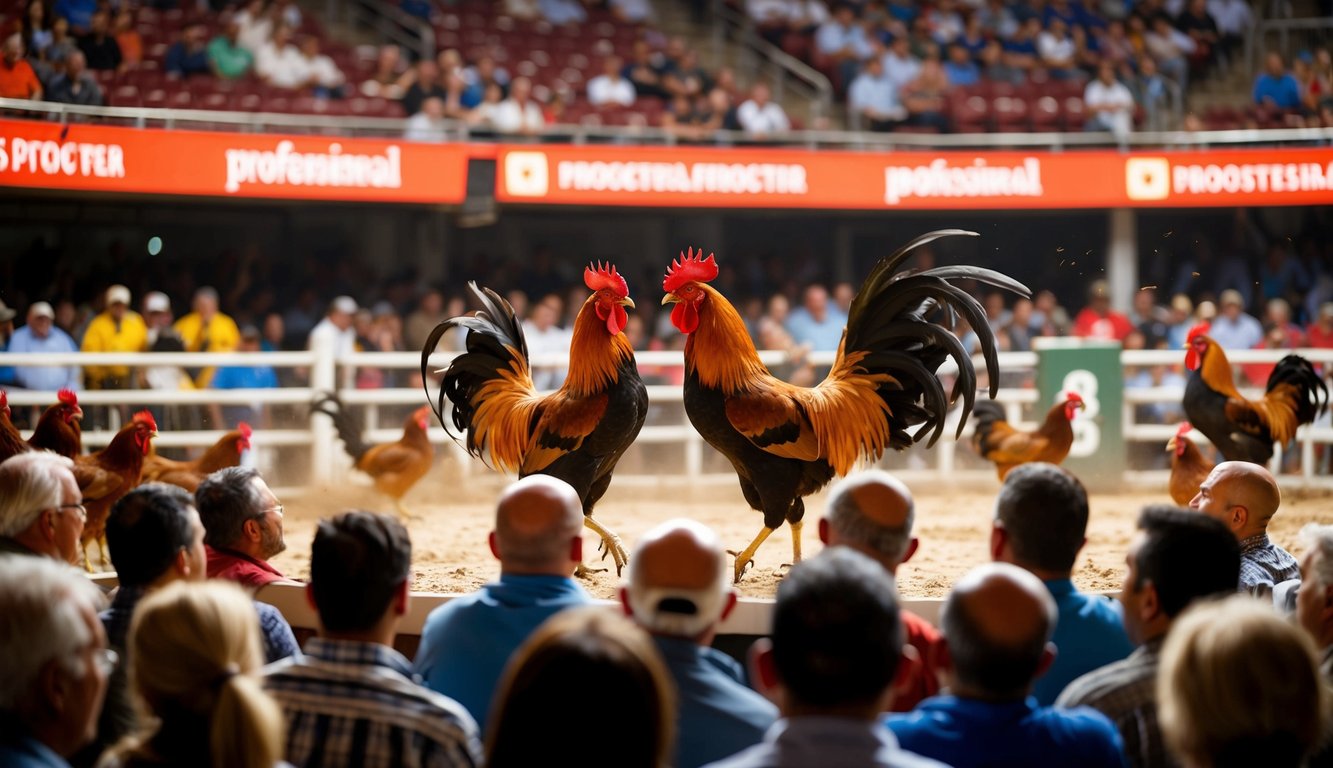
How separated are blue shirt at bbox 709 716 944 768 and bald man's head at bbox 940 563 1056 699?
0.97 ft

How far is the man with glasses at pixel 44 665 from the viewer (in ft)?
7.11

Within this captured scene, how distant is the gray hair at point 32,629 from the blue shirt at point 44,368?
7928 millimetres

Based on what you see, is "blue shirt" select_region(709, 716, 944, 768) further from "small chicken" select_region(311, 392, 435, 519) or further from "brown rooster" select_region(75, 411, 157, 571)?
"small chicken" select_region(311, 392, 435, 519)

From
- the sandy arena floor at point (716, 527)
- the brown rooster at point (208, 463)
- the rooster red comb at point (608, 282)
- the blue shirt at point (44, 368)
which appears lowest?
the sandy arena floor at point (716, 527)

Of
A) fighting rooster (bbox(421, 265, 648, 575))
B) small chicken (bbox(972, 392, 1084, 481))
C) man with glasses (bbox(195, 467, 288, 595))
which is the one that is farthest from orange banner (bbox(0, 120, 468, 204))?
man with glasses (bbox(195, 467, 288, 595))

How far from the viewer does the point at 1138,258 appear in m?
14.4

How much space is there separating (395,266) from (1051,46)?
27.7ft

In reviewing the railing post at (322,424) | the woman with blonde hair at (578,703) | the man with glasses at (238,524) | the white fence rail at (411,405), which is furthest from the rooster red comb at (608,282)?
the railing post at (322,424)

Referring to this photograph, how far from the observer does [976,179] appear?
511 inches

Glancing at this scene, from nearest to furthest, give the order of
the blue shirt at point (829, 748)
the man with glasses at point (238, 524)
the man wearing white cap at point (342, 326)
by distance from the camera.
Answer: the blue shirt at point (829, 748) < the man with glasses at point (238, 524) < the man wearing white cap at point (342, 326)

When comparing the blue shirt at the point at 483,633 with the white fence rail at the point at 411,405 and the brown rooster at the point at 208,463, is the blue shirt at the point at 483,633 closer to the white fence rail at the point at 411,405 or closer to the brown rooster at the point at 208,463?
the brown rooster at the point at 208,463

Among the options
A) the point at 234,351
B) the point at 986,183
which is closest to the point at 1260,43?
the point at 986,183

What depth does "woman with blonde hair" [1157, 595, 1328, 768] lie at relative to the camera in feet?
6.81

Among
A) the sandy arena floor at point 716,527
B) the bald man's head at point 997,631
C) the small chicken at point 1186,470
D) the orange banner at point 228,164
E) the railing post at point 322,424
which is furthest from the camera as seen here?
the railing post at point 322,424
